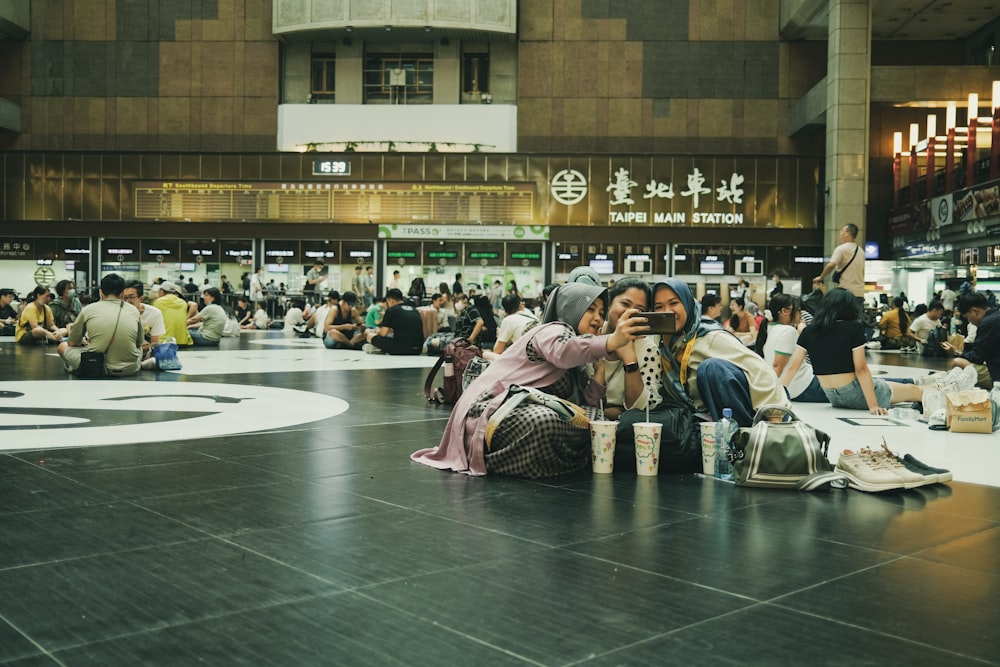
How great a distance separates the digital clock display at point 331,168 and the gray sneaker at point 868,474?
2742 cm

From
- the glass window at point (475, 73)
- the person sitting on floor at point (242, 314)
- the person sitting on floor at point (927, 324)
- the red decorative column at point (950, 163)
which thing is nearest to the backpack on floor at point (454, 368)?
the person sitting on floor at point (927, 324)

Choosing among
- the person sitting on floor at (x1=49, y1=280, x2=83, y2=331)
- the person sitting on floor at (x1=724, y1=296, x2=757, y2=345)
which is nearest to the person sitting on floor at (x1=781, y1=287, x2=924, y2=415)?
the person sitting on floor at (x1=724, y1=296, x2=757, y2=345)

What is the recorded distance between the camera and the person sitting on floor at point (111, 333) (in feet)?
36.0

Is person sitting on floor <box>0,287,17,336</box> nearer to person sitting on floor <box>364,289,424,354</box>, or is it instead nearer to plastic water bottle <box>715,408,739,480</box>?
person sitting on floor <box>364,289,424,354</box>

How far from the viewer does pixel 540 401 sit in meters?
5.38

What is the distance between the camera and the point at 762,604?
3.12 m

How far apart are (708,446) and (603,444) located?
61 cm

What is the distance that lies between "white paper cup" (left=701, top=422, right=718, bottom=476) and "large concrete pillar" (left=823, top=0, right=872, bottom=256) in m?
20.3

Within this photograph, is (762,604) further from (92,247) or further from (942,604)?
(92,247)

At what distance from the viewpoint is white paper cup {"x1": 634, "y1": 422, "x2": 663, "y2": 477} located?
5.38m

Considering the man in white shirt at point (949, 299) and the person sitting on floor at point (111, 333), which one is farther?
the man in white shirt at point (949, 299)

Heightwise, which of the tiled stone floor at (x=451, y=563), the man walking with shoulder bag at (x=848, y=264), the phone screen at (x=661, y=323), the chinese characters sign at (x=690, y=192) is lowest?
the tiled stone floor at (x=451, y=563)

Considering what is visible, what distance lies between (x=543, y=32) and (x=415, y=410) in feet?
80.9

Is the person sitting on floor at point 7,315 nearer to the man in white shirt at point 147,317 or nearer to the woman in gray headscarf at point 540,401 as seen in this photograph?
the man in white shirt at point 147,317
